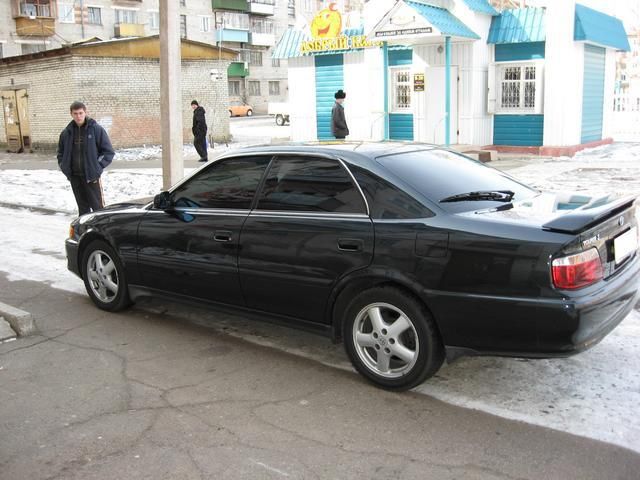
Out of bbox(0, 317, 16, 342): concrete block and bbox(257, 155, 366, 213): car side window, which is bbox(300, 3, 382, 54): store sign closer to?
bbox(257, 155, 366, 213): car side window

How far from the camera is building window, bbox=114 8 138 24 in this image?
2090 inches

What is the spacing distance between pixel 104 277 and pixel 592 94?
1741 cm

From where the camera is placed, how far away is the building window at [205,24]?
61000mm

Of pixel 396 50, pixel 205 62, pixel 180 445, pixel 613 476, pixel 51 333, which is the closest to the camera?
pixel 613 476

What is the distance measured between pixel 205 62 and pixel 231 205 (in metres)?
23.1

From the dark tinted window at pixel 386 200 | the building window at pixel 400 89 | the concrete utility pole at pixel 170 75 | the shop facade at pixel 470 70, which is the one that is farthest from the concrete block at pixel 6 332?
the building window at pixel 400 89

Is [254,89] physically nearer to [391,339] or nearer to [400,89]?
[400,89]

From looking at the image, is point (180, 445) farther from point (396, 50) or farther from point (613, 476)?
point (396, 50)

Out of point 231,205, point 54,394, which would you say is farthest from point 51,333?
point 231,205

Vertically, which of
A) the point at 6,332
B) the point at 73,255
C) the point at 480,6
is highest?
the point at 480,6

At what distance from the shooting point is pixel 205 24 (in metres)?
61.4

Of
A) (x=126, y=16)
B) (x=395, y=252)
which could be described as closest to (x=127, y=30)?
(x=126, y=16)

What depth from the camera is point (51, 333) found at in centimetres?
543

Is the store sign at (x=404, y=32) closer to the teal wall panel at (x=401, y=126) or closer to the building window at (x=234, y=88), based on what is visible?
the teal wall panel at (x=401, y=126)
